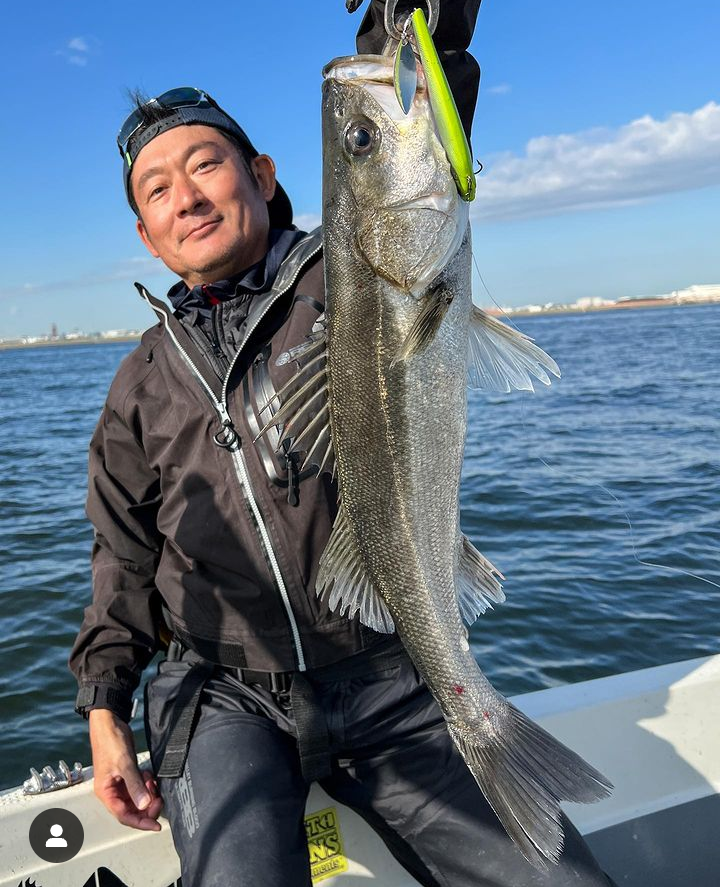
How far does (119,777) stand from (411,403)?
1917mm

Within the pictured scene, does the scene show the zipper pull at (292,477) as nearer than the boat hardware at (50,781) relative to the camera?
Yes

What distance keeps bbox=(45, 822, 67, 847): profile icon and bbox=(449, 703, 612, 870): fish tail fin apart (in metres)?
1.76

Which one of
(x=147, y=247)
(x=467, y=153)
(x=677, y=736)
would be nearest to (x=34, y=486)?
(x=147, y=247)

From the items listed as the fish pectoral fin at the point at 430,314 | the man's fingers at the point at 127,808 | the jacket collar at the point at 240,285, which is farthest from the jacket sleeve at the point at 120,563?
the fish pectoral fin at the point at 430,314

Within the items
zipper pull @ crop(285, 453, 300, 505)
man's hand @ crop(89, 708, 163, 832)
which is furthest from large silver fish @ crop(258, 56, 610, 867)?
man's hand @ crop(89, 708, 163, 832)

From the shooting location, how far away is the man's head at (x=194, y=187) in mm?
3053

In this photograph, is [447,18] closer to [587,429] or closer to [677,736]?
[677,736]

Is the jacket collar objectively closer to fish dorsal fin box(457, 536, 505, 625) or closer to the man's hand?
fish dorsal fin box(457, 536, 505, 625)

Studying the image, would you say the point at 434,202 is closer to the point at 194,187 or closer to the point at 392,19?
the point at 392,19

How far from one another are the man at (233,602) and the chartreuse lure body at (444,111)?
891 millimetres

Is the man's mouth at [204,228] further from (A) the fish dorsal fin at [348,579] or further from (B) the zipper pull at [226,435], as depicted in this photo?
(A) the fish dorsal fin at [348,579]

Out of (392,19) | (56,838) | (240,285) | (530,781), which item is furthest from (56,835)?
(392,19)

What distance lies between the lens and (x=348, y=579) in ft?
7.72

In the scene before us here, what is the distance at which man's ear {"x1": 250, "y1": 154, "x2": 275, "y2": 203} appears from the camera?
10.9ft
